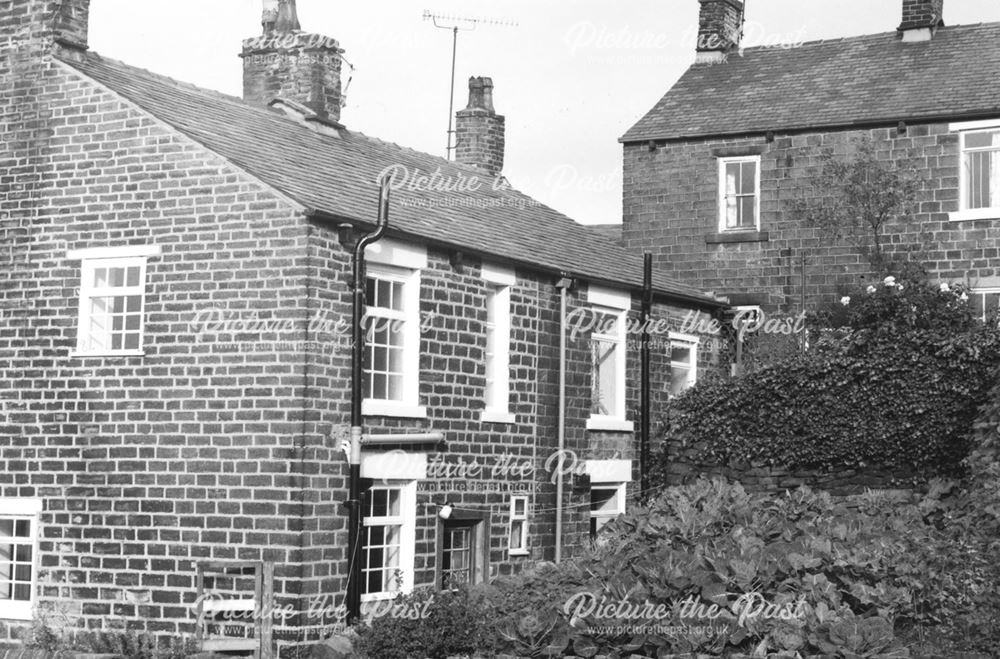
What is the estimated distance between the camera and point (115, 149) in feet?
64.5

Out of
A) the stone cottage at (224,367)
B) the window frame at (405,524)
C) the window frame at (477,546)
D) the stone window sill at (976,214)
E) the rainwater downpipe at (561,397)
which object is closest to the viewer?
the stone cottage at (224,367)

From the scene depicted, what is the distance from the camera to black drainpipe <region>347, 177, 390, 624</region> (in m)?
18.3

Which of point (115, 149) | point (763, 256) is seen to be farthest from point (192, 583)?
point (763, 256)

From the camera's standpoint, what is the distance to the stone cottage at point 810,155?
27.6m

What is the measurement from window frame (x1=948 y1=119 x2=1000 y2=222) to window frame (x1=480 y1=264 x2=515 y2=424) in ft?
32.8

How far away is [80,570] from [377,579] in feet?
12.6

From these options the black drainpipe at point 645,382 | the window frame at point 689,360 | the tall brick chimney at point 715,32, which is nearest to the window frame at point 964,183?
the window frame at point 689,360

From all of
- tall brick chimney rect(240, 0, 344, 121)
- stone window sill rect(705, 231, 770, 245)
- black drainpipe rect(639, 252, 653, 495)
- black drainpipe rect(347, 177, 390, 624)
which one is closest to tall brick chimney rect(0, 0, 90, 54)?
tall brick chimney rect(240, 0, 344, 121)

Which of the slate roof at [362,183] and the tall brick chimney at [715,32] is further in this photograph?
the tall brick chimney at [715,32]

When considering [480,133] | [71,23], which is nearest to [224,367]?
[71,23]

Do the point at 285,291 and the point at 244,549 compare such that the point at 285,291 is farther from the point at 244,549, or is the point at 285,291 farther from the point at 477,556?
the point at 477,556

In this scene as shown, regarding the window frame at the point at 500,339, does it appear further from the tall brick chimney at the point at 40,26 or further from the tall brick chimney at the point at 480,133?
the tall brick chimney at the point at 480,133

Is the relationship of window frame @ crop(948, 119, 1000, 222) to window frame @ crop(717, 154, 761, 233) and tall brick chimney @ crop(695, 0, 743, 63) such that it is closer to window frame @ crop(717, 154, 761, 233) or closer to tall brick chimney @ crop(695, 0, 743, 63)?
window frame @ crop(717, 154, 761, 233)

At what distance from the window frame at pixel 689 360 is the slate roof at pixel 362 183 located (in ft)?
2.30
